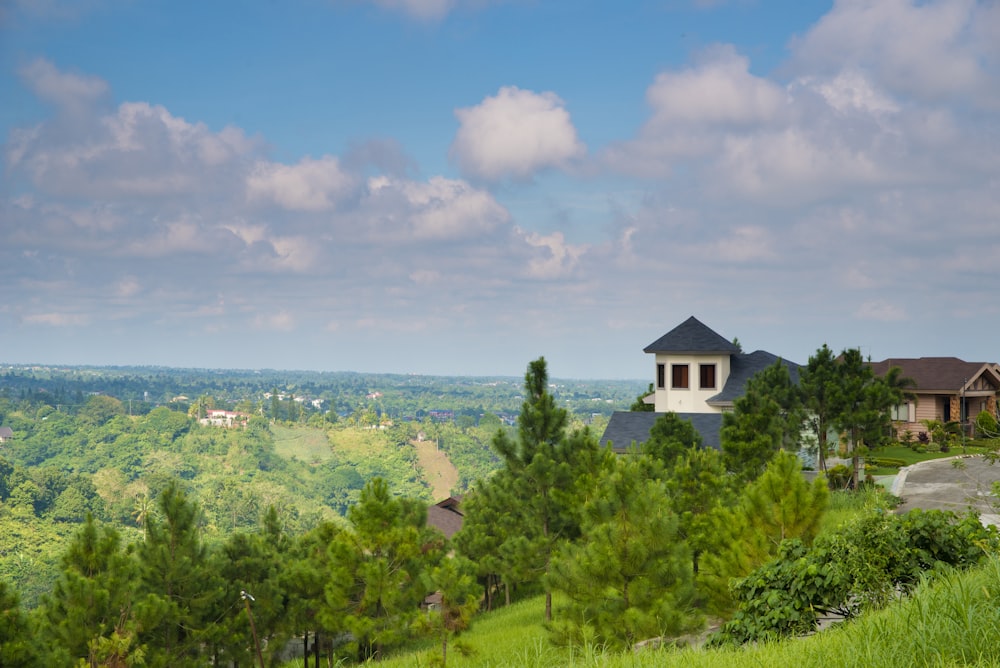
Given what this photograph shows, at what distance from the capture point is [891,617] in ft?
19.5

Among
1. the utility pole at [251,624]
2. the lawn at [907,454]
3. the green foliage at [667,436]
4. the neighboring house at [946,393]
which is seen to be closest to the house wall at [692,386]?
the lawn at [907,454]

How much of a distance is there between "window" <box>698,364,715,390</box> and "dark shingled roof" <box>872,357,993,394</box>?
9.54 metres

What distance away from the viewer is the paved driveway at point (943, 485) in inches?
698

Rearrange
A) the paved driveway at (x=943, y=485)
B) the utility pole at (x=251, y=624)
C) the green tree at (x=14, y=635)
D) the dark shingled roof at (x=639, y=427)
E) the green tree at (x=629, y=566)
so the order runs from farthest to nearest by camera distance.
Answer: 1. the dark shingled roof at (x=639, y=427)
2. the utility pole at (x=251, y=624)
3. the paved driveway at (x=943, y=485)
4. the green tree at (x=14, y=635)
5. the green tree at (x=629, y=566)

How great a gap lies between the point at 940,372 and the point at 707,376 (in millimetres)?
12622

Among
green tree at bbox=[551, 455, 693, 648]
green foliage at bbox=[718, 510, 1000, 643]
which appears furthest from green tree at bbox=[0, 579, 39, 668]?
green foliage at bbox=[718, 510, 1000, 643]

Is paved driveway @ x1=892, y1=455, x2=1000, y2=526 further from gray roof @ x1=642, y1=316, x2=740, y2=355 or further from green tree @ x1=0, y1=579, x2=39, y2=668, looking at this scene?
green tree @ x1=0, y1=579, x2=39, y2=668

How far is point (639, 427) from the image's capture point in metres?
32.4

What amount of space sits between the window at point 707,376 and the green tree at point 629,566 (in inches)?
939

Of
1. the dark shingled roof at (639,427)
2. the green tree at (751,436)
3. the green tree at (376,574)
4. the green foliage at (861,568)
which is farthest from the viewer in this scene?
the dark shingled roof at (639,427)

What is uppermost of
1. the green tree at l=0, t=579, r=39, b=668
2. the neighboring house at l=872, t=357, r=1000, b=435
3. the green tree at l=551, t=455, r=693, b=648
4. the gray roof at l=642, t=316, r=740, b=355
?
the gray roof at l=642, t=316, r=740, b=355

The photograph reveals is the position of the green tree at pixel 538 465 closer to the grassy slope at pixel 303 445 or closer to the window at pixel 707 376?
the window at pixel 707 376

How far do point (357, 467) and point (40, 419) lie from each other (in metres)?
84.3

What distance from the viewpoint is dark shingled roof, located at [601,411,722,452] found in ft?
99.2
